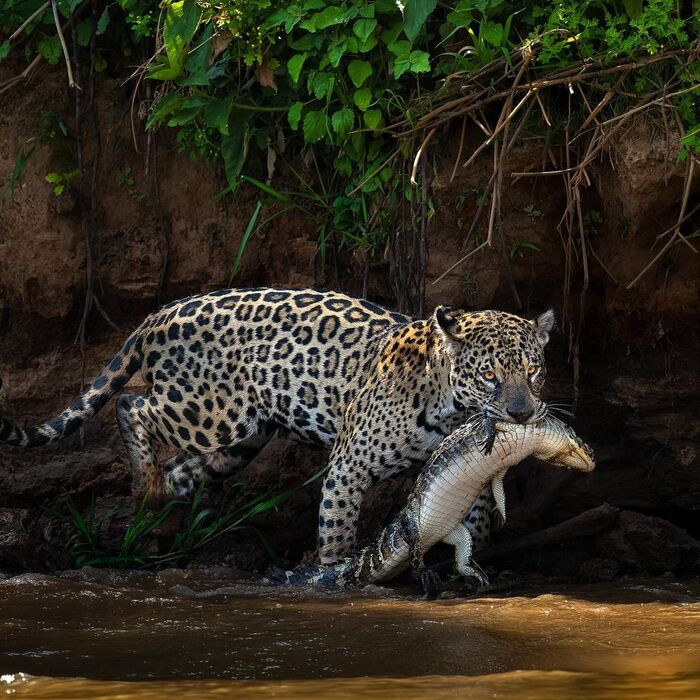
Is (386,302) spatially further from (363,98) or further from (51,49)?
(51,49)

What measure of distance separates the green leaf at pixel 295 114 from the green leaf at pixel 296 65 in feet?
0.71

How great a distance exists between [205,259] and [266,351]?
1290mm

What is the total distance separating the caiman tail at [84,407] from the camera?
764 centimetres

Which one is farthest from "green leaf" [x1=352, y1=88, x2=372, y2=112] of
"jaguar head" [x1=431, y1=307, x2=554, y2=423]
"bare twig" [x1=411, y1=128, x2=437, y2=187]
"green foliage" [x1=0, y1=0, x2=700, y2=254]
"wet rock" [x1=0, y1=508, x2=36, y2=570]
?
"wet rock" [x1=0, y1=508, x2=36, y2=570]

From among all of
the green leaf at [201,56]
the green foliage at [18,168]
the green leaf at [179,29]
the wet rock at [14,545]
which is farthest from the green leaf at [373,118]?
the wet rock at [14,545]

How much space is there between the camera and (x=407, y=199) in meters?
7.87

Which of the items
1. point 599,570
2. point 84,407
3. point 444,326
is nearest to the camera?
point 444,326

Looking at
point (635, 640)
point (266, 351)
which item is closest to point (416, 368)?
point (266, 351)

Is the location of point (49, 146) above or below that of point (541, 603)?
above

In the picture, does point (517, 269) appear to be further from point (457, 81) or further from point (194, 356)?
point (194, 356)

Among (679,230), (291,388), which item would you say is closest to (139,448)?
(291,388)

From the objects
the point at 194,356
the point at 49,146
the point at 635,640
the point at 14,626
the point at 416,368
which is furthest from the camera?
the point at 49,146

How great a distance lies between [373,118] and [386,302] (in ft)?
4.59

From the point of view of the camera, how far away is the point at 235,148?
811 cm
